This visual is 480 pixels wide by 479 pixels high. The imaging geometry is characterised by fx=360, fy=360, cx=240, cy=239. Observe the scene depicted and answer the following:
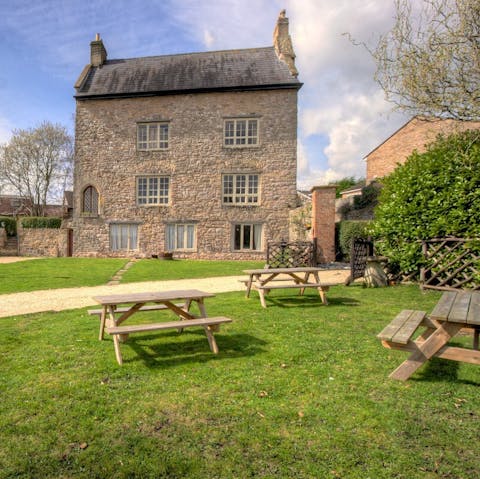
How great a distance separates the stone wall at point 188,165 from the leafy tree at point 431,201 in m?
10.9

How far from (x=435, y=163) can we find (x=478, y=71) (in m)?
2.30

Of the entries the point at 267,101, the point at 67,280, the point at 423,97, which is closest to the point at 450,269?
the point at 423,97

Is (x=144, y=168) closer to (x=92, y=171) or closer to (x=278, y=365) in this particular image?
(x=92, y=171)

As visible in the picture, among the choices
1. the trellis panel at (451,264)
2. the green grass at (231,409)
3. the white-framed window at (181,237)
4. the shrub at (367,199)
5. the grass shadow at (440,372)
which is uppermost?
the shrub at (367,199)

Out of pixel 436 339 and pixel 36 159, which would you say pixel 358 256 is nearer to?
pixel 436 339

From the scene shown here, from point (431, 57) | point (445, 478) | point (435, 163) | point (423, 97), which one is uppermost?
point (431, 57)

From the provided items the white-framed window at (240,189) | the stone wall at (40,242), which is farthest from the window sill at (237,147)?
the stone wall at (40,242)

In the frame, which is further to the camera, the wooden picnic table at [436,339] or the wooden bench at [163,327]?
the wooden bench at [163,327]

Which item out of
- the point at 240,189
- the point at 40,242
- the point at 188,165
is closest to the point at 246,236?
the point at 240,189

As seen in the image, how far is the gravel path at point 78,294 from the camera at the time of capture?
7.83 metres

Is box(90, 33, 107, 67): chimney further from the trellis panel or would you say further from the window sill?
the trellis panel

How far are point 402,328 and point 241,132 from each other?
19.5 m

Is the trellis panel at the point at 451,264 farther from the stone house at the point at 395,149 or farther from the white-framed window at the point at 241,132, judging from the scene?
the stone house at the point at 395,149

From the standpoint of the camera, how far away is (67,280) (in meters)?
12.0
